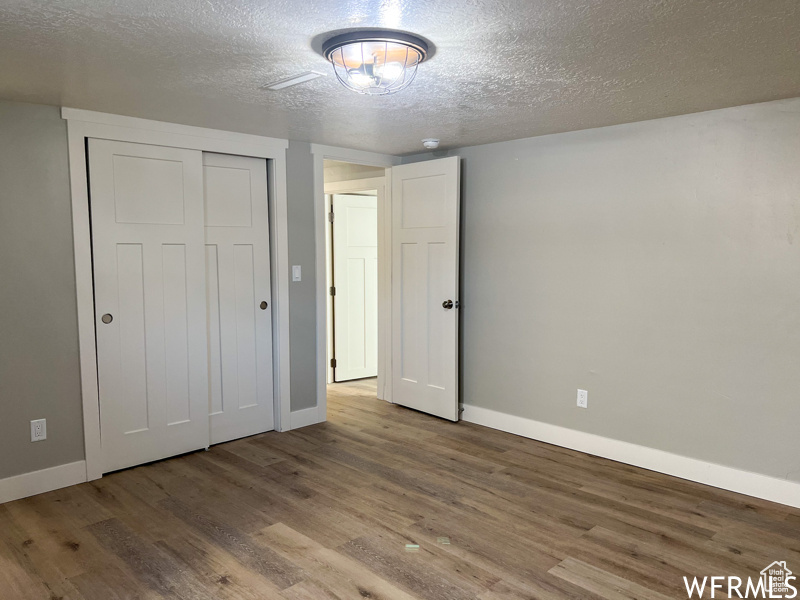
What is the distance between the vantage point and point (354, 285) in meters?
5.89

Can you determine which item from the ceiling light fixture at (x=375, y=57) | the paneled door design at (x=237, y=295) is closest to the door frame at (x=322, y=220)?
the paneled door design at (x=237, y=295)

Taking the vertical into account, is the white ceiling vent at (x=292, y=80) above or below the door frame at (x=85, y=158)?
above

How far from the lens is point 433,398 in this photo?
15.3 ft

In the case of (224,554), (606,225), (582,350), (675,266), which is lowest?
(224,554)

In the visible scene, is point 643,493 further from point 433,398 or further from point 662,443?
point 433,398

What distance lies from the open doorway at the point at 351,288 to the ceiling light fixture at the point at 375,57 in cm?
320

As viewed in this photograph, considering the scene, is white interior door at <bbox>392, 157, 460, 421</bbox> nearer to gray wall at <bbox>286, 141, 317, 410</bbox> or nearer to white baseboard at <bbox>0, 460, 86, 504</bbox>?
gray wall at <bbox>286, 141, 317, 410</bbox>

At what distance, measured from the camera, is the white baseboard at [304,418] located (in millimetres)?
4391

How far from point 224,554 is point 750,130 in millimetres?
3415

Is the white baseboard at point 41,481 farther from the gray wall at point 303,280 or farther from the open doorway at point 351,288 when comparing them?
the open doorway at point 351,288

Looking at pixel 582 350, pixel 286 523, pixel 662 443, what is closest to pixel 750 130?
pixel 582 350

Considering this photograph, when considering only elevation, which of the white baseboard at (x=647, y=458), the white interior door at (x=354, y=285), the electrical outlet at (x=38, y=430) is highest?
the white interior door at (x=354, y=285)

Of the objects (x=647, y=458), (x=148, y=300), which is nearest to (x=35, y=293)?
(x=148, y=300)

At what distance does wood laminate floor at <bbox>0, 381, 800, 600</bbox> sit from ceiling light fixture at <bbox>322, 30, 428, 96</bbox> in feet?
6.68
